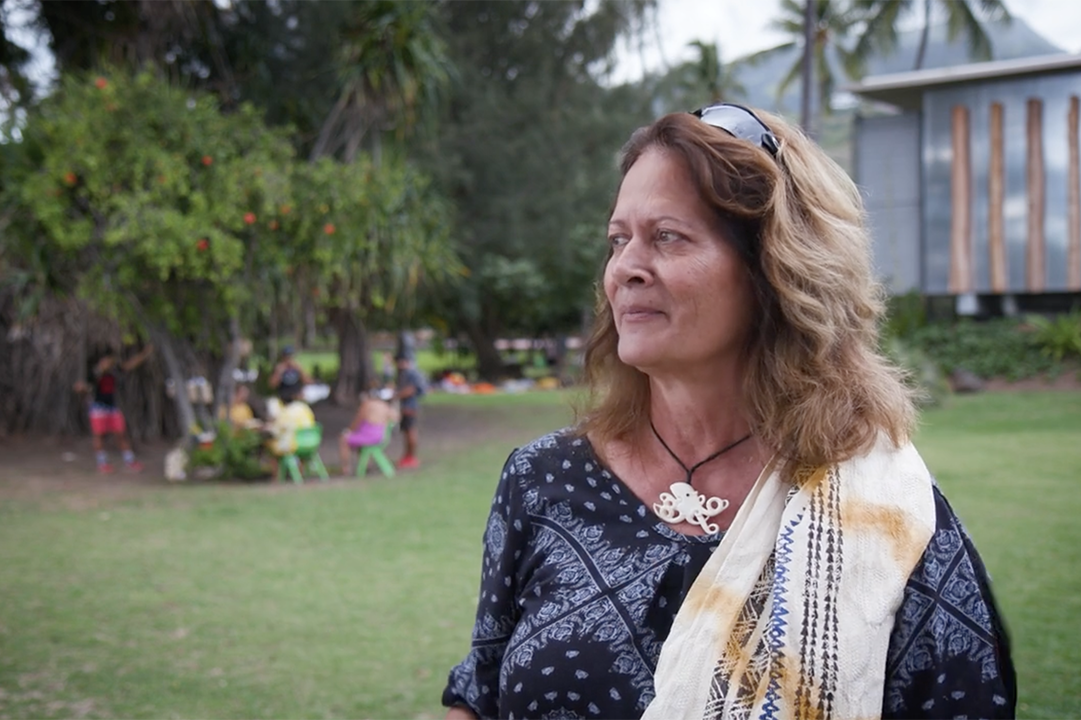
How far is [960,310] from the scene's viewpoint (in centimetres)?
2481

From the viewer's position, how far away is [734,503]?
181 centimetres

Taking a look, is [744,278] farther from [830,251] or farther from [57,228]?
[57,228]

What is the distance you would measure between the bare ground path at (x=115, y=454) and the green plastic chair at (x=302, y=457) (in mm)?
359

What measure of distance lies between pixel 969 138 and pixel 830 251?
2467 cm

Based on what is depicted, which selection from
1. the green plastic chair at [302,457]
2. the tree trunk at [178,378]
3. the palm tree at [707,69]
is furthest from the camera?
the palm tree at [707,69]

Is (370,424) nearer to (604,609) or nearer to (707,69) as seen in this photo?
(604,609)

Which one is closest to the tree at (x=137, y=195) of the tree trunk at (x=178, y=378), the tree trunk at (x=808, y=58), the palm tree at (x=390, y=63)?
the tree trunk at (x=178, y=378)

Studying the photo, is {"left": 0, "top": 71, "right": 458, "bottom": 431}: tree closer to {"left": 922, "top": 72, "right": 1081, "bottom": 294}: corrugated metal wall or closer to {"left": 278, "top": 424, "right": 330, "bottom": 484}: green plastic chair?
{"left": 278, "top": 424, "right": 330, "bottom": 484}: green plastic chair

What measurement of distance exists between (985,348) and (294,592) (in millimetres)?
20254

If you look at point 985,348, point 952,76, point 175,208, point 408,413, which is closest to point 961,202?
point 952,76

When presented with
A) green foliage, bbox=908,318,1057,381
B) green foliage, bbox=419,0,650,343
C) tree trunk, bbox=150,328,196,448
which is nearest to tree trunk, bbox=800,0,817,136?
green foliage, bbox=419,0,650,343

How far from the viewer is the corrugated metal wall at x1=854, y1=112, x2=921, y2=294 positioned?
2562cm

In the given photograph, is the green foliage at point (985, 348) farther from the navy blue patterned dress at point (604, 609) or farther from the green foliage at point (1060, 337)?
the navy blue patterned dress at point (604, 609)

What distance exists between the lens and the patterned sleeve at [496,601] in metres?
1.92
